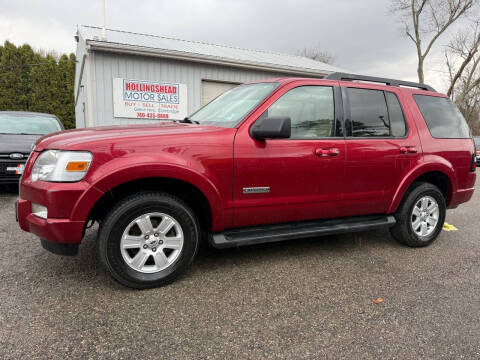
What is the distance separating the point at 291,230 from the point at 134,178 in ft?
4.96

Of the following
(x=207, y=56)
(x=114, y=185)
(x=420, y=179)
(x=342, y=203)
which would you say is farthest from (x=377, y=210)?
(x=207, y=56)

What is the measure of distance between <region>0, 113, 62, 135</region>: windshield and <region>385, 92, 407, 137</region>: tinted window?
6543 mm

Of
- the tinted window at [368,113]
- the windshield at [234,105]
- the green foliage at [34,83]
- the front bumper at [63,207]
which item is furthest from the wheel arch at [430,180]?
the green foliage at [34,83]

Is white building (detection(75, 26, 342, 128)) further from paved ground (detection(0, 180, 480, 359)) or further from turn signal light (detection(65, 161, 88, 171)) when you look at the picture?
turn signal light (detection(65, 161, 88, 171))

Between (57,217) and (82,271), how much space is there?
2.58 ft

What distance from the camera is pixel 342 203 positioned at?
3.39 m

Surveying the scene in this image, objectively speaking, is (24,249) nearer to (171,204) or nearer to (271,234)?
(171,204)

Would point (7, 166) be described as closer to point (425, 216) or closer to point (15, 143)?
Result: point (15, 143)

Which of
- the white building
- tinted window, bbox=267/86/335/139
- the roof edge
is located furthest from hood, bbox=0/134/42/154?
tinted window, bbox=267/86/335/139

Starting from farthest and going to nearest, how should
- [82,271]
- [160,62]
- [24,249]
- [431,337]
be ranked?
1. [160,62]
2. [24,249]
3. [82,271]
4. [431,337]

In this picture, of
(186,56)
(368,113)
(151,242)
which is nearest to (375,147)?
(368,113)

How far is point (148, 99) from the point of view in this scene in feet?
32.2

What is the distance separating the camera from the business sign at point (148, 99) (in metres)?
9.44

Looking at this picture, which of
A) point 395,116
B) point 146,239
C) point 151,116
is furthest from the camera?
point 151,116
